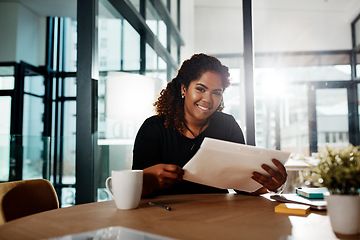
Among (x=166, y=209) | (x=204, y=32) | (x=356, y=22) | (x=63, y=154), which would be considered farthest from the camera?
(x=356, y=22)

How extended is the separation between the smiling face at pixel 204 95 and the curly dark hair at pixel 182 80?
0.03 meters

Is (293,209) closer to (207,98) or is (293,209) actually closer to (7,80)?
(207,98)

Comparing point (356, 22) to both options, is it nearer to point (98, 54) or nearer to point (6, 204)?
point (98, 54)

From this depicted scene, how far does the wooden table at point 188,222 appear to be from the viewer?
2.14ft

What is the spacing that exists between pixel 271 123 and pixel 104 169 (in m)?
4.44

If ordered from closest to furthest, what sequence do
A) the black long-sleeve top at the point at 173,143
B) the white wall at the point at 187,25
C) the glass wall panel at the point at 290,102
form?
the black long-sleeve top at the point at 173,143
the white wall at the point at 187,25
the glass wall panel at the point at 290,102

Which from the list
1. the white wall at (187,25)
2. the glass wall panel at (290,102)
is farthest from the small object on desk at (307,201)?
the glass wall panel at (290,102)

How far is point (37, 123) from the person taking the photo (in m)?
5.62

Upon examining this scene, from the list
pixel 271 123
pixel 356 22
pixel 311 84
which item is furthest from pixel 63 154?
pixel 356 22

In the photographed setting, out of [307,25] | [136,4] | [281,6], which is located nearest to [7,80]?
[136,4]

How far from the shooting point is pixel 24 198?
1097 mm

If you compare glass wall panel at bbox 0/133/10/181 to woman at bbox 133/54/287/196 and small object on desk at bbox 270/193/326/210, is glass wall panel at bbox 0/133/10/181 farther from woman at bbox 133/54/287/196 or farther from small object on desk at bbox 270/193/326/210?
small object on desk at bbox 270/193/326/210

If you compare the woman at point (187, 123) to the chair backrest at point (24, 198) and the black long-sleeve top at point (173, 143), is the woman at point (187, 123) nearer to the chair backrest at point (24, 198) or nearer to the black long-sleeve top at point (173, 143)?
the black long-sleeve top at point (173, 143)

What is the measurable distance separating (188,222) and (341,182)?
0.36m
